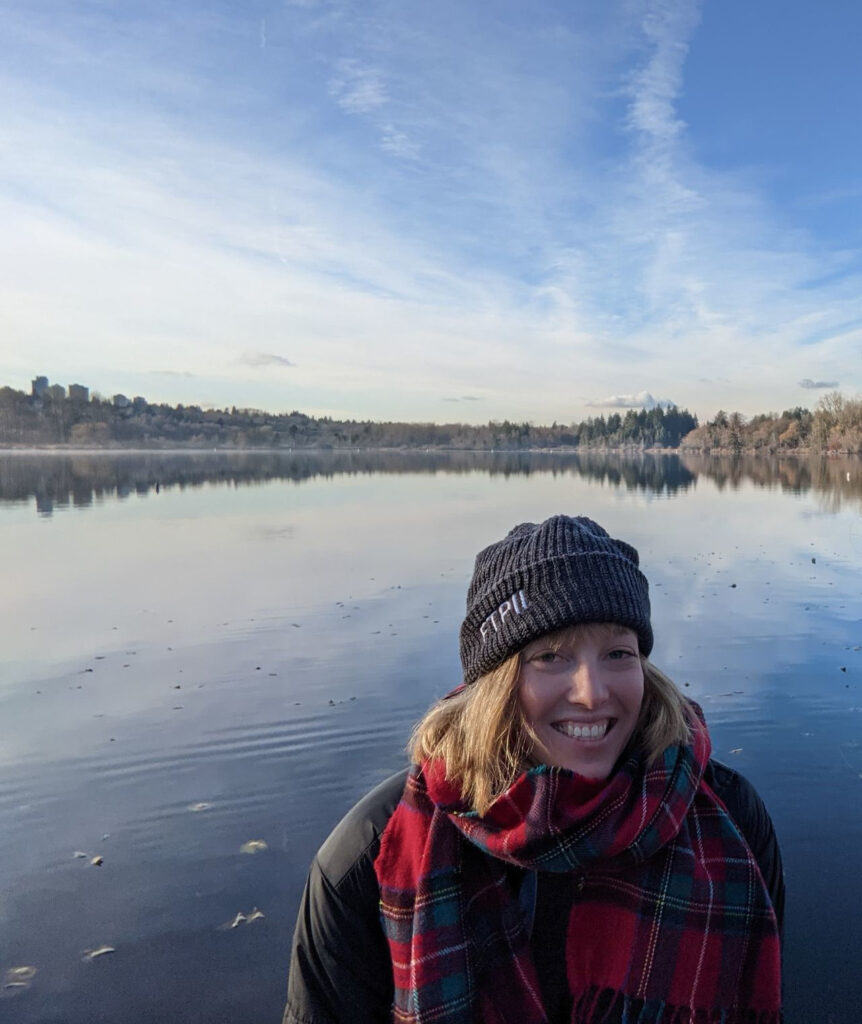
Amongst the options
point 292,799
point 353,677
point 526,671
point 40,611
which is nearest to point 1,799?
point 292,799

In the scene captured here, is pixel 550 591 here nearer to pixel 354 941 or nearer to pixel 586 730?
pixel 586 730

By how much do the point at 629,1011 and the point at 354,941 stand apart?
845mm

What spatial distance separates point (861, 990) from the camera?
14.5 feet

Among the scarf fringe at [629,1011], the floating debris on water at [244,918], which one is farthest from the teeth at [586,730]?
the floating debris on water at [244,918]

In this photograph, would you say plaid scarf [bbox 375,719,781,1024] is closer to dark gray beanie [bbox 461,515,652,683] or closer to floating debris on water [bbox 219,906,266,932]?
dark gray beanie [bbox 461,515,652,683]

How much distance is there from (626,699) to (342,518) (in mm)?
30318

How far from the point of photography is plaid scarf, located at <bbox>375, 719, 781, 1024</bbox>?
79.0 inches

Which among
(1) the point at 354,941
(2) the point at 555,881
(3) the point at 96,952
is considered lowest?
(3) the point at 96,952

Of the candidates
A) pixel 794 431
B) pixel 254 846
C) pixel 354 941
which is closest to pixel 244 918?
pixel 254 846

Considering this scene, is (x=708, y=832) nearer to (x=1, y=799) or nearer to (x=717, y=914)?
(x=717, y=914)

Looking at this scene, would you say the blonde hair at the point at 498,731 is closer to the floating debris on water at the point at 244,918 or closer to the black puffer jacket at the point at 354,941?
the black puffer jacket at the point at 354,941

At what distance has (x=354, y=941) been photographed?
2.08 m

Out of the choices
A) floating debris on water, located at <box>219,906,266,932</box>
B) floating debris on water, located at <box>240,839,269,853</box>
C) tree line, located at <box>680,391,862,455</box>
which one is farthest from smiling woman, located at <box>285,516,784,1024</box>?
tree line, located at <box>680,391,862,455</box>

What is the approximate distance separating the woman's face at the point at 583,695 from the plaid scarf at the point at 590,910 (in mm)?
92
